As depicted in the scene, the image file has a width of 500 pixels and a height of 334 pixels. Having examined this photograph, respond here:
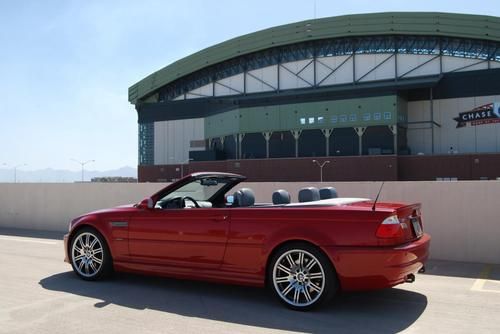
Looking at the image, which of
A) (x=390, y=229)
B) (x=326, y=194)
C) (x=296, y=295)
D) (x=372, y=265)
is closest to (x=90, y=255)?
(x=296, y=295)

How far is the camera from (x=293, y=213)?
5.53 metres

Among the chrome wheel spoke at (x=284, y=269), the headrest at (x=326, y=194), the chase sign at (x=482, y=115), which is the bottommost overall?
the chrome wheel spoke at (x=284, y=269)

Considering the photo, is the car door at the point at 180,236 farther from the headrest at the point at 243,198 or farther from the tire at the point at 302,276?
the tire at the point at 302,276

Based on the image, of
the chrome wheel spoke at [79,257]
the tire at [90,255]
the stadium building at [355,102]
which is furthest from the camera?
the stadium building at [355,102]

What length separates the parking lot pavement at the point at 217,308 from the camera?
190 inches

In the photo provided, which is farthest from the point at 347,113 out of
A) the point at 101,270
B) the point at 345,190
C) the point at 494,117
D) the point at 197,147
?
the point at 101,270

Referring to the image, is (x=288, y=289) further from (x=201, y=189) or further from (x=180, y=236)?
(x=201, y=189)

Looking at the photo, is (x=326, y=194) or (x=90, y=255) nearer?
(x=326, y=194)

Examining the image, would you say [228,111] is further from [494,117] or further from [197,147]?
[494,117]

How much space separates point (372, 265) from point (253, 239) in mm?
1358

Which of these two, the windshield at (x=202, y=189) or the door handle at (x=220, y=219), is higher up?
the windshield at (x=202, y=189)

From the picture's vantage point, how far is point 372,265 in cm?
509

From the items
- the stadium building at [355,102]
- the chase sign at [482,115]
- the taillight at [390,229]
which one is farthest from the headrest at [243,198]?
the chase sign at [482,115]

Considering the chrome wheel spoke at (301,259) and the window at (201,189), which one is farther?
the window at (201,189)
